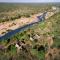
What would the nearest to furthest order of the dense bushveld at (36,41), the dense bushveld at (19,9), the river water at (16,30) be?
1. the dense bushveld at (36,41)
2. the river water at (16,30)
3. the dense bushveld at (19,9)

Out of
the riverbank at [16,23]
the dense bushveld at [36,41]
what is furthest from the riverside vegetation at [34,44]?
the riverbank at [16,23]

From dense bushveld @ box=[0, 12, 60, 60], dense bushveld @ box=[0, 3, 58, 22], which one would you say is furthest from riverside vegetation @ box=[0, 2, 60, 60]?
dense bushveld @ box=[0, 3, 58, 22]

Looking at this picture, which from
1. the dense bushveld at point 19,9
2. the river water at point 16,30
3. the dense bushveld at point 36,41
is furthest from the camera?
the dense bushveld at point 19,9

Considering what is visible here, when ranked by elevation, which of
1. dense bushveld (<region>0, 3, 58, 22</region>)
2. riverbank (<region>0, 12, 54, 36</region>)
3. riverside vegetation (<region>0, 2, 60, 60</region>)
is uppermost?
dense bushveld (<region>0, 3, 58, 22</region>)

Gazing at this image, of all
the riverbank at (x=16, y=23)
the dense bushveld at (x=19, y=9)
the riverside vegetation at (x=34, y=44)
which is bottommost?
the riverside vegetation at (x=34, y=44)

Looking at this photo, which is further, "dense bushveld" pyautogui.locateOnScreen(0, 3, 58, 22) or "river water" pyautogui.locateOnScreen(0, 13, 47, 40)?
"dense bushveld" pyautogui.locateOnScreen(0, 3, 58, 22)

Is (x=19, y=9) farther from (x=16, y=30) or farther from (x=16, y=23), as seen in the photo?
(x=16, y=30)

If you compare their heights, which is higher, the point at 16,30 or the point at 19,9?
the point at 19,9

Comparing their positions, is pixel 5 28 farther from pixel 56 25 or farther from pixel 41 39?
pixel 56 25

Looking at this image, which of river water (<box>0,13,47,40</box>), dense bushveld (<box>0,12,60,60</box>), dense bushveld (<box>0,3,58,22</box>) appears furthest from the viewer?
dense bushveld (<box>0,3,58,22</box>)

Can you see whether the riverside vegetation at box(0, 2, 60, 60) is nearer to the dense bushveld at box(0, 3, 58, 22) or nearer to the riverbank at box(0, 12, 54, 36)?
the riverbank at box(0, 12, 54, 36)

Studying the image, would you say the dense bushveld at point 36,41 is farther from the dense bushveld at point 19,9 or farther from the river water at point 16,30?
the dense bushveld at point 19,9

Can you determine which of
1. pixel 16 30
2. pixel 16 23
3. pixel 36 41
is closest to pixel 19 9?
pixel 16 23
